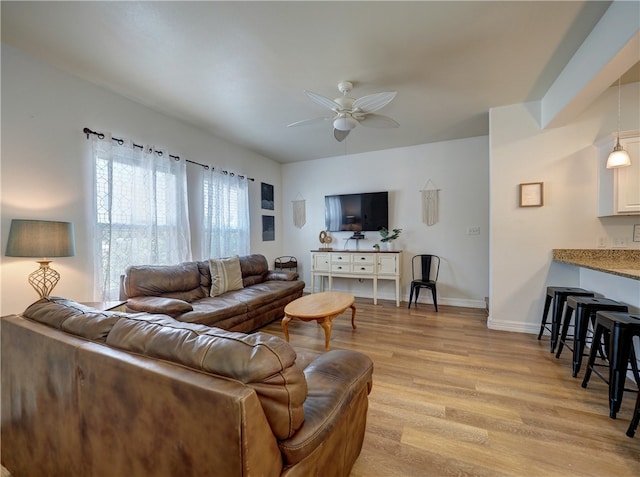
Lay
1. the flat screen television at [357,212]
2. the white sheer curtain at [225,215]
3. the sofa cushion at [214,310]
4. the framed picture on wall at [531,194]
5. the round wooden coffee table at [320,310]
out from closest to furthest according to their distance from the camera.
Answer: the sofa cushion at [214,310] → the round wooden coffee table at [320,310] → the framed picture on wall at [531,194] → the white sheer curtain at [225,215] → the flat screen television at [357,212]

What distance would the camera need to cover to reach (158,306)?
2.41 metres

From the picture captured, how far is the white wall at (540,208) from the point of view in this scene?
2.88m

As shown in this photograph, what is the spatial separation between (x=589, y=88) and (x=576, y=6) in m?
0.72

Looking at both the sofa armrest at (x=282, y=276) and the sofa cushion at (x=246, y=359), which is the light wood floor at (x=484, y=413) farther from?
the sofa armrest at (x=282, y=276)

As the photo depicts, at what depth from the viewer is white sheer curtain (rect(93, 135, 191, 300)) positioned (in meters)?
2.71

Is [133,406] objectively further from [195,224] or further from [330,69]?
[195,224]

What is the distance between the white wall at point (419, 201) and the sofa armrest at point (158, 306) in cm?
325

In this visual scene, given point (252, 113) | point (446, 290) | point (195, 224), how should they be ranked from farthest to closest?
point (446, 290)
point (195, 224)
point (252, 113)

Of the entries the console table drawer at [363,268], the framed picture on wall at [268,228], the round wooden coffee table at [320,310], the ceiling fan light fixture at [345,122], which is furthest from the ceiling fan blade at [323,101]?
the framed picture on wall at [268,228]

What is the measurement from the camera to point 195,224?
3805 millimetres

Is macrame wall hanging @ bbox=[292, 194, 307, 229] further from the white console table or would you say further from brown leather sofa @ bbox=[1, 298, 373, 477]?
brown leather sofa @ bbox=[1, 298, 373, 477]

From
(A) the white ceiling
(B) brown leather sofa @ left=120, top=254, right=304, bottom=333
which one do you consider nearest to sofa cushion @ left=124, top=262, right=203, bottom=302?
(B) brown leather sofa @ left=120, top=254, right=304, bottom=333

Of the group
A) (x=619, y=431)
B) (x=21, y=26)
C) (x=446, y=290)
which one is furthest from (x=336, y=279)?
(x=21, y=26)

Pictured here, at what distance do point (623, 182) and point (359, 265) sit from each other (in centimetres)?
322
